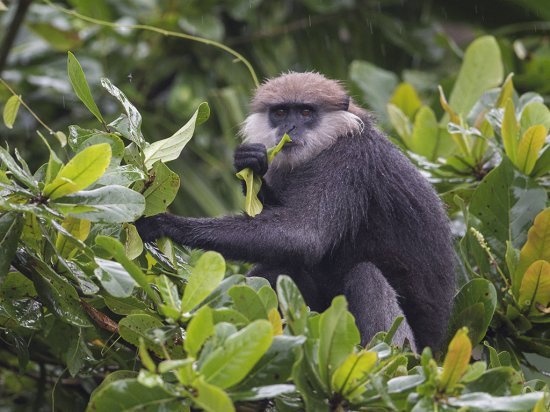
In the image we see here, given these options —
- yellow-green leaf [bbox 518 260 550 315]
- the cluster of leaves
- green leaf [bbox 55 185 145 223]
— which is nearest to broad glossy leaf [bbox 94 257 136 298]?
the cluster of leaves

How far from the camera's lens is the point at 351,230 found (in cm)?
436

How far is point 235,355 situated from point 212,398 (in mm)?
140

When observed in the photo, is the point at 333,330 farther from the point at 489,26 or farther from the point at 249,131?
the point at 489,26

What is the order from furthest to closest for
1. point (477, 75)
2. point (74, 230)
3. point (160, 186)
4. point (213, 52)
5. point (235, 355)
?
point (213, 52), point (477, 75), point (160, 186), point (74, 230), point (235, 355)

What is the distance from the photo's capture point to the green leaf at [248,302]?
2.55m

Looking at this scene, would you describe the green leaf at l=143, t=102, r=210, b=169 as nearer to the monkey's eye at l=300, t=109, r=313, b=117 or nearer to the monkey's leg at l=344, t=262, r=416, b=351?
the monkey's leg at l=344, t=262, r=416, b=351

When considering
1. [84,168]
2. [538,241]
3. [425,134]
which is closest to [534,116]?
[425,134]

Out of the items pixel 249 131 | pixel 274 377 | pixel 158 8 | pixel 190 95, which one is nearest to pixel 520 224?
pixel 249 131

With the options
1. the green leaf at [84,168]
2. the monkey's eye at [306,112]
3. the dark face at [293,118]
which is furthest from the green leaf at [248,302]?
the monkey's eye at [306,112]

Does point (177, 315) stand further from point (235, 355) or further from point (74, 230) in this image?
point (74, 230)

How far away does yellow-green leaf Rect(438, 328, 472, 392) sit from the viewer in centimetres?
238

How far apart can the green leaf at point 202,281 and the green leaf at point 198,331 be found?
20 cm

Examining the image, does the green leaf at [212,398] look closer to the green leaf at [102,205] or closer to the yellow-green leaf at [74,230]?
the green leaf at [102,205]

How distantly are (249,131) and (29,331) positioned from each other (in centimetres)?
210
